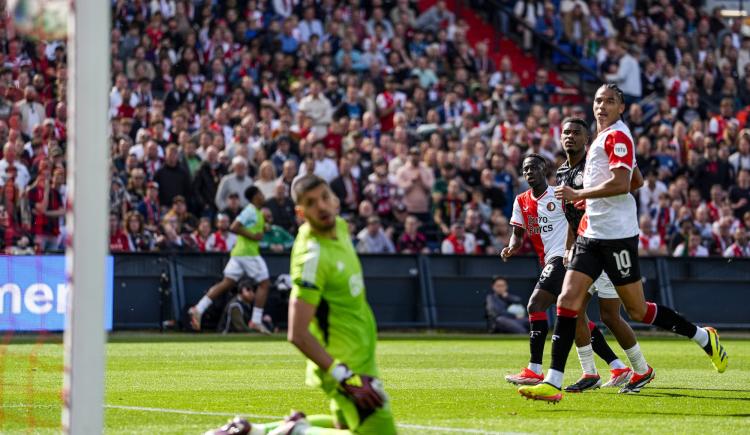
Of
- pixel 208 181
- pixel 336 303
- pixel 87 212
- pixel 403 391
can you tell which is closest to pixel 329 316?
pixel 336 303

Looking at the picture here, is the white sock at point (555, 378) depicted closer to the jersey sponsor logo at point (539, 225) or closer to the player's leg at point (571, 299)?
the player's leg at point (571, 299)

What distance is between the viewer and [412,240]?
2489 centimetres

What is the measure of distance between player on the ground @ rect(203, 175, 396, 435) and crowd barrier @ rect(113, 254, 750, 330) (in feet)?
52.4

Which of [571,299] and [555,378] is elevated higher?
[571,299]

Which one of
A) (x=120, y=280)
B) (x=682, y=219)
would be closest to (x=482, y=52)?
(x=682, y=219)

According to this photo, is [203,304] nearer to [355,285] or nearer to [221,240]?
[221,240]

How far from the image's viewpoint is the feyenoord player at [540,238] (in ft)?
42.4

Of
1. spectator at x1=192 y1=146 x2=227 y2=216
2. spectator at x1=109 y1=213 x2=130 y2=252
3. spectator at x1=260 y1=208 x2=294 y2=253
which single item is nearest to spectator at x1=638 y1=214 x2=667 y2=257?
spectator at x1=260 y1=208 x2=294 y2=253

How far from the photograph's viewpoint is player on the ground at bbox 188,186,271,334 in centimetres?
2230

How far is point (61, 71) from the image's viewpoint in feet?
62.8

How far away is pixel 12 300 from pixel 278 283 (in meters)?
5.59

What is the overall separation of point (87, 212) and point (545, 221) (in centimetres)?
742

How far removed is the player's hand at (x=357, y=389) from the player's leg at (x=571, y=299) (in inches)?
168

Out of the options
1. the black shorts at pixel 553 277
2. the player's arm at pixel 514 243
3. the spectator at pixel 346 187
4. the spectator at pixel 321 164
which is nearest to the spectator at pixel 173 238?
the spectator at pixel 321 164
